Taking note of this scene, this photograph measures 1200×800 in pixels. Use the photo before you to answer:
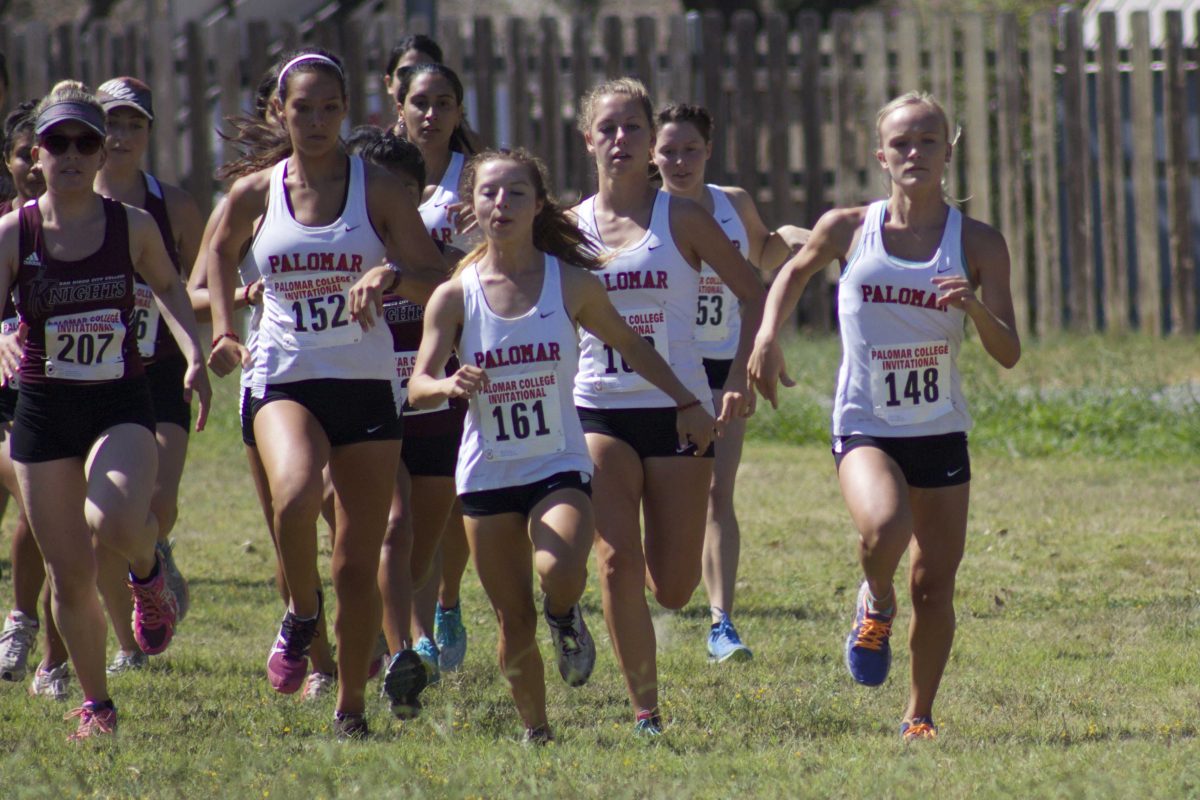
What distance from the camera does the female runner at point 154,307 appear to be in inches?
256

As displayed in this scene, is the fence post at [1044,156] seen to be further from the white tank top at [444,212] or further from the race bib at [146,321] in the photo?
the race bib at [146,321]

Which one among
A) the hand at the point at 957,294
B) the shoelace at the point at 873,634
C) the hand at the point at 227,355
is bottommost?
the shoelace at the point at 873,634

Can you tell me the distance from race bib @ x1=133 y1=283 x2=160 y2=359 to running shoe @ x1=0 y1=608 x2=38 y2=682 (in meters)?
1.13

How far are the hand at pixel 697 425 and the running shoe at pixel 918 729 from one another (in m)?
1.07

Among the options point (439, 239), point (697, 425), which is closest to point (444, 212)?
point (439, 239)

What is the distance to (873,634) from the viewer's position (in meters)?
5.31

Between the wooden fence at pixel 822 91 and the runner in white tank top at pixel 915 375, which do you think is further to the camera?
the wooden fence at pixel 822 91

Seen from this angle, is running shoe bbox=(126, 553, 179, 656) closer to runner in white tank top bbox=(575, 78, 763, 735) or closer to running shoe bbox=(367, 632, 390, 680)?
running shoe bbox=(367, 632, 390, 680)

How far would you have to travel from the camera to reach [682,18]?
1334 cm

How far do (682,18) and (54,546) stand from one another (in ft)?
29.7

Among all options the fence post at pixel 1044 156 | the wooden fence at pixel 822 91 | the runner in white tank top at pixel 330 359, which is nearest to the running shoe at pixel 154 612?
the runner in white tank top at pixel 330 359

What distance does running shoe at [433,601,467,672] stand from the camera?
6.57 meters

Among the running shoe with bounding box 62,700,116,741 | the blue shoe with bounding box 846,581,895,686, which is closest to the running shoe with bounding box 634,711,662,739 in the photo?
the blue shoe with bounding box 846,581,895,686

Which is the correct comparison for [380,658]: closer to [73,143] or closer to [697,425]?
[697,425]
